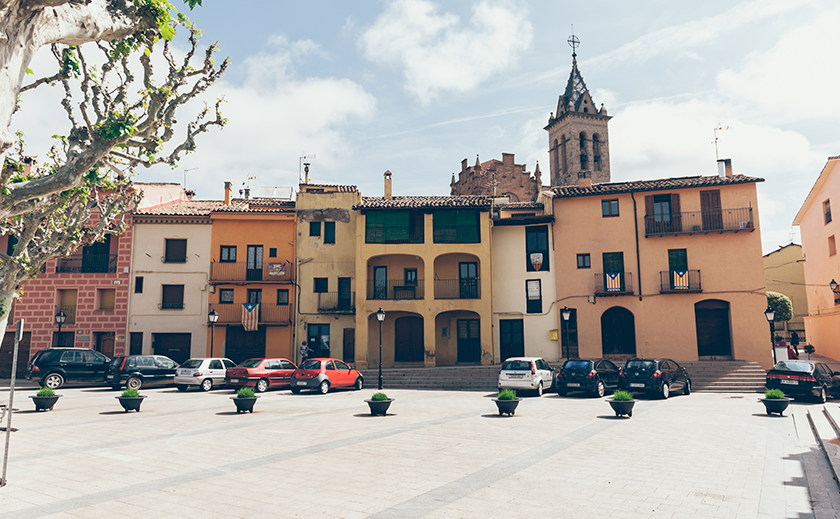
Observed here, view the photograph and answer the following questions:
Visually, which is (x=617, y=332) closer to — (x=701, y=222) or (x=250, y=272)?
(x=701, y=222)

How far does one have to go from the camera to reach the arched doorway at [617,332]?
28953 mm

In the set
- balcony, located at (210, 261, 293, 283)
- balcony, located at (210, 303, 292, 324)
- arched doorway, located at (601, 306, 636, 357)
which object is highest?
balcony, located at (210, 261, 293, 283)

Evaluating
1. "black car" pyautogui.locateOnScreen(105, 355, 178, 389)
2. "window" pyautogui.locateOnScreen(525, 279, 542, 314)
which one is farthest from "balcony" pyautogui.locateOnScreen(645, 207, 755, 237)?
"black car" pyautogui.locateOnScreen(105, 355, 178, 389)

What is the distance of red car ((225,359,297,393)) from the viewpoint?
2177 centimetres

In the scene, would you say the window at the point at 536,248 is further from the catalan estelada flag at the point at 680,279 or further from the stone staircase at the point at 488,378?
the catalan estelada flag at the point at 680,279

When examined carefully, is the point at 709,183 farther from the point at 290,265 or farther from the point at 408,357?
the point at 290,265

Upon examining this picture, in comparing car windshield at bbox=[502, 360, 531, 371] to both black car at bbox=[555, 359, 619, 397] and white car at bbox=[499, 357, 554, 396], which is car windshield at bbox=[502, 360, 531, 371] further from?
black car at bbox=[555, 359, 619, 397]

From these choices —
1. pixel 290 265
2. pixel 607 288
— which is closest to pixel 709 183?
pixel 607 288

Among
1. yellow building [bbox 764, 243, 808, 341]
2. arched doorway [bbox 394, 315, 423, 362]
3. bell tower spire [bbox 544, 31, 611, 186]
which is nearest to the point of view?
arched doorway [bbox 394, 315, 423, 362]

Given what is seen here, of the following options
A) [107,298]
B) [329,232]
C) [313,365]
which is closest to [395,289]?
[329,232]

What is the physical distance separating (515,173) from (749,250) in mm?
26222

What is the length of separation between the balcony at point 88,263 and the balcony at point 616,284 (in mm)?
27230

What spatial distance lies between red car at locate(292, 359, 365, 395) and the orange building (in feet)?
30.4

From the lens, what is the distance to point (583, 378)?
1969cm
